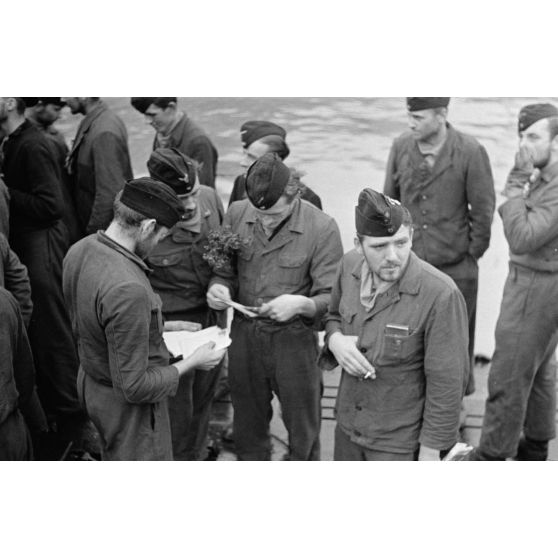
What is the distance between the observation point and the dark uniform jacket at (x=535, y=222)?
325cm

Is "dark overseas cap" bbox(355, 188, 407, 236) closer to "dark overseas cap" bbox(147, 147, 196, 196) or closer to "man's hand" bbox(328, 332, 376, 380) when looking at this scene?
"man's hand" bbox(328, 332, 376, 380)

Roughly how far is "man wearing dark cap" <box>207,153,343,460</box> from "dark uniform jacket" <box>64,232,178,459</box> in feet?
1.66

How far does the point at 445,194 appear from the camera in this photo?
11.6ft

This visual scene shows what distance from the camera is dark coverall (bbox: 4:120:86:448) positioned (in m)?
3.52

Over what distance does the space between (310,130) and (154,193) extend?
88 centimetres

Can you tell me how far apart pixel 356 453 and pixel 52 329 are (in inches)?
57.1

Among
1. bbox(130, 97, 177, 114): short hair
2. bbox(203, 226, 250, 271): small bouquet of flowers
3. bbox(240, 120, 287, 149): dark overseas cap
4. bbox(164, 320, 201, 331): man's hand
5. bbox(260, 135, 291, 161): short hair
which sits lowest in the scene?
bbox(164, 320, 201, 331): man's hand

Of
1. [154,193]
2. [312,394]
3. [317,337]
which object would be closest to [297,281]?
[317,337]

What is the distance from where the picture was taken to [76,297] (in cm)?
295

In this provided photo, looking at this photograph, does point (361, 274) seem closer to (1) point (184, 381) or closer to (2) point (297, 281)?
(2) point (297, 281)

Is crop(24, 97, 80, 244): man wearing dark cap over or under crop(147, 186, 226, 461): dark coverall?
over

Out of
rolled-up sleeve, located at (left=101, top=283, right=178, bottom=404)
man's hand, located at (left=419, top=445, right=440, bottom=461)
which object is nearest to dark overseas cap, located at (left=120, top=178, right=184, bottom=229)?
rolled-up sleeve, located at (left=101, top=283, right=178, bottom=404)

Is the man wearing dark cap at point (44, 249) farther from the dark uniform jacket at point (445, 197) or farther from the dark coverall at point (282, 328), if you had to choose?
the dark uniform jacket at point (445, 197)

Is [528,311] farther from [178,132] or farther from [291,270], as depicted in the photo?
[178,132]
